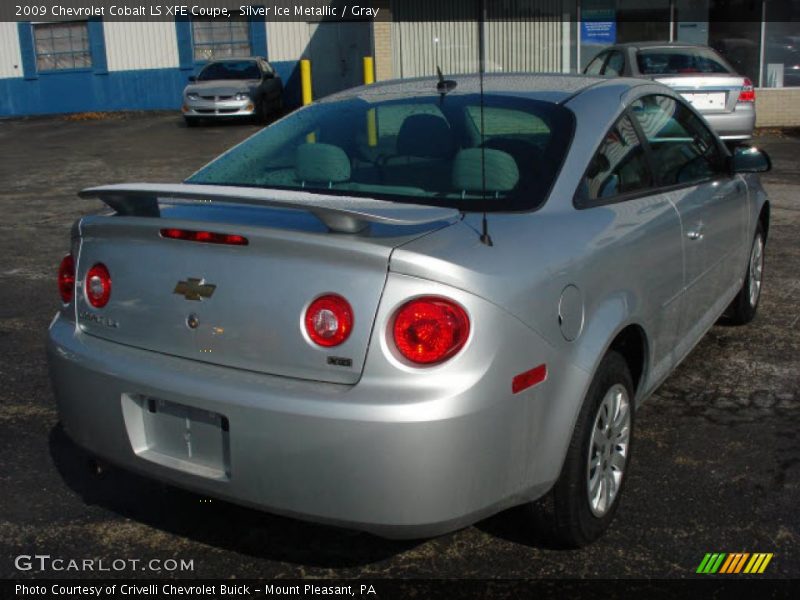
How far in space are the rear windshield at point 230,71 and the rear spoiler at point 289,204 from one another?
19.9 m

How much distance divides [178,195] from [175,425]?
69 cm

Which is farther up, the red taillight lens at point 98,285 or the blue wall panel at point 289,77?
the red taillight lens at point 98,285

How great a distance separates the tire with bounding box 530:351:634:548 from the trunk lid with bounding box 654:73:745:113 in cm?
980

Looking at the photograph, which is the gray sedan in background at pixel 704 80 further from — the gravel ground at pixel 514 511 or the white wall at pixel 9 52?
the white wall at pixel 9 52

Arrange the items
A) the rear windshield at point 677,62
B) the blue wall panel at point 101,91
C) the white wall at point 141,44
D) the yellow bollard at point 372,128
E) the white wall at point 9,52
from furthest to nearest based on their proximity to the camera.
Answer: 1. the white wall at point 9,52
2. the blue wall panel at point 101,91
3. the white wall at point 141,44
4. the rear windshield at point 677,62
5. the yellow bollard at point 372,128

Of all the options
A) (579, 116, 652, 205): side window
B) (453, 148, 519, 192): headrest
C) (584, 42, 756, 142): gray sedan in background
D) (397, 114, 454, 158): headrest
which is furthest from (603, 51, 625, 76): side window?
(453, 148, 519, 192): headrest

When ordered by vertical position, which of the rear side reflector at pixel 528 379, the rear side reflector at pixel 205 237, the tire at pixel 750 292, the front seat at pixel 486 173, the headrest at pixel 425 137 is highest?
the headrest at pixel 425 137

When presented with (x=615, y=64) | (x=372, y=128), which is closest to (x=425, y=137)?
(x=372, y=128)

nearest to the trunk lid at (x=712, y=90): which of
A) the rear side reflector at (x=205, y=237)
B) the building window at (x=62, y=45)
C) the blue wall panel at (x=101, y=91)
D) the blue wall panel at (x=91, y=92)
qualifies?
the rear side reflector at (x=205, y=237)

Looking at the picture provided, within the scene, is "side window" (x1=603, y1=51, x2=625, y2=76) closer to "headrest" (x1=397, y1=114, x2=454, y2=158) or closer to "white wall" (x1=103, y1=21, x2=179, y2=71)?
"headrest" (x1=397, y1=114, x2=454, y2=158)

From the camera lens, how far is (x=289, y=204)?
2.75 m

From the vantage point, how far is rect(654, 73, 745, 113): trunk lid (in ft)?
40.7

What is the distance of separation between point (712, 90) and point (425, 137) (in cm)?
979

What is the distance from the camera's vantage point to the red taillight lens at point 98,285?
3125 millimetres
